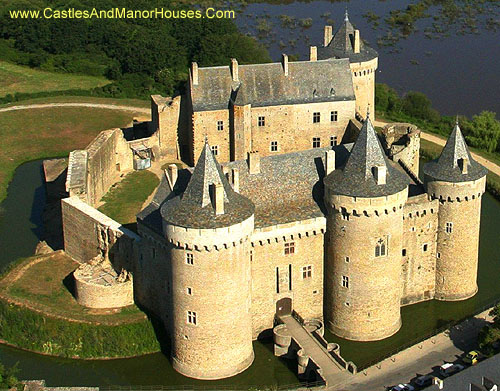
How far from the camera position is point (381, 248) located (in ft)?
156

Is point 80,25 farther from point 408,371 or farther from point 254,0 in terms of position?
point 408,371

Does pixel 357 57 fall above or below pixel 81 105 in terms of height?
above

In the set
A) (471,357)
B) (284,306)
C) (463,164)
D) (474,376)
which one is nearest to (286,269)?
(284,306)

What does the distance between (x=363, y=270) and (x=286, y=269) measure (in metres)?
3.92

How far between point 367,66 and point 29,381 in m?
Answer: 35.5

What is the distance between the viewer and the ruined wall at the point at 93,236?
168ft

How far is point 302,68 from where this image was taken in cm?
6619

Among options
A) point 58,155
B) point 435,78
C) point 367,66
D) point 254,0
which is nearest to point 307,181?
point 367,66

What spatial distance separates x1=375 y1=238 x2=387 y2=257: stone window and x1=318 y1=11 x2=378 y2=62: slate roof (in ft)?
79.1

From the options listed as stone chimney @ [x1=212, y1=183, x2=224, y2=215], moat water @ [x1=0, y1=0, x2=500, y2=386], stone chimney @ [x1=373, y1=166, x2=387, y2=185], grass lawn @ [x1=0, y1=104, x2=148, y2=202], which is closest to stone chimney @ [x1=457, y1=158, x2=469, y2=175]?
stone chimney @ [x1=373, y1=166, x2=387, y2=185]

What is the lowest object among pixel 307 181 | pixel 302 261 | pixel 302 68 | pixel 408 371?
pixel 408 371

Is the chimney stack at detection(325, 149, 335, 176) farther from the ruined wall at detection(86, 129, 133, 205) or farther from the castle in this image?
the ruined wall at detection(86, 129, 133, 205)

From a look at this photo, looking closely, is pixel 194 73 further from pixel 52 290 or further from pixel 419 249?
pixel 419 249

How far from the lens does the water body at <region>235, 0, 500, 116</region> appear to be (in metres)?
99.8
